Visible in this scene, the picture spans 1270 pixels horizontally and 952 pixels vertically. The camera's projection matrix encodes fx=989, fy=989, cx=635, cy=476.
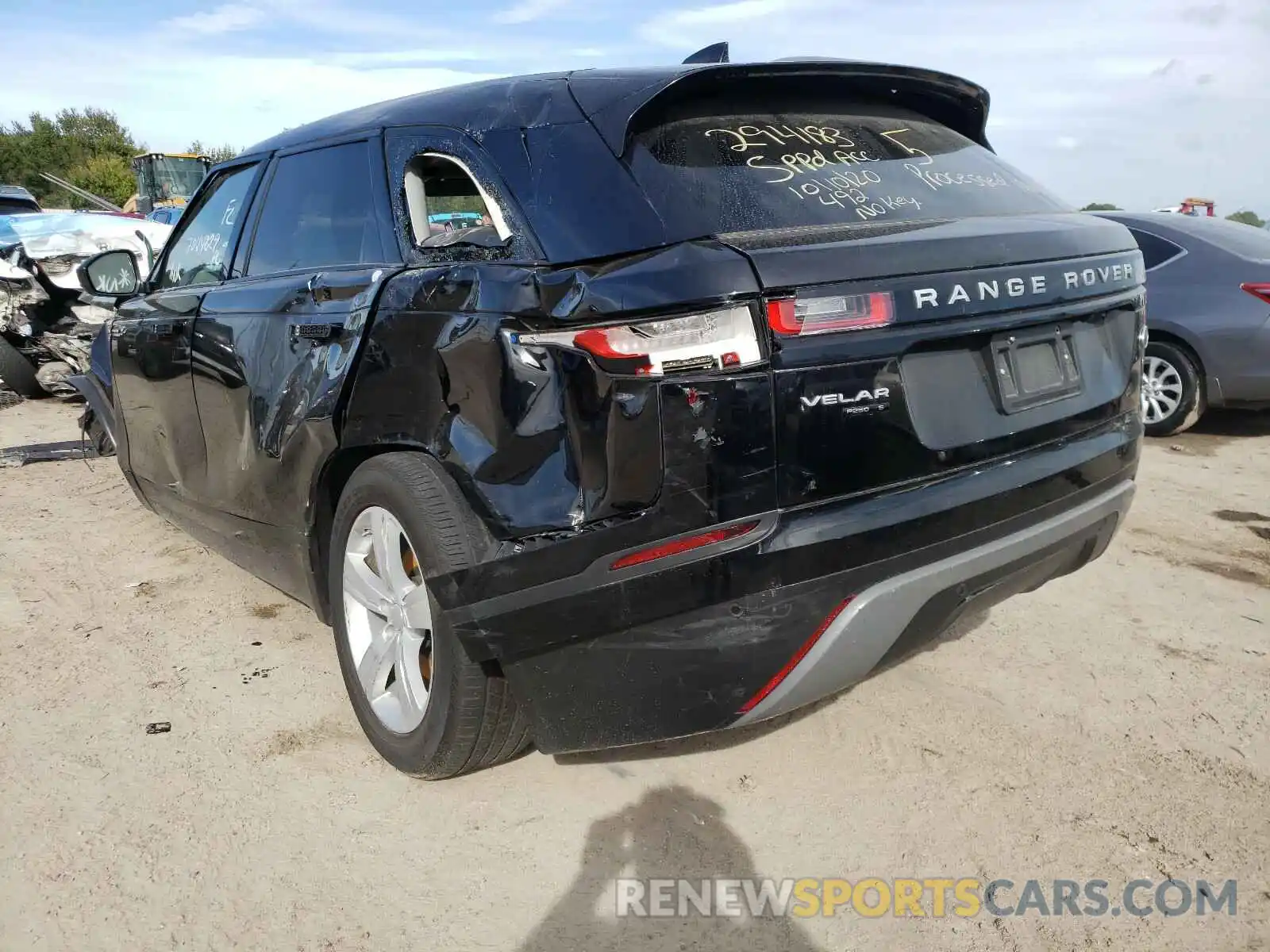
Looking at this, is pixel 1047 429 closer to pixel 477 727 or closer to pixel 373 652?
pixel 477 727

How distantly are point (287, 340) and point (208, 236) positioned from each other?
49.5 inches

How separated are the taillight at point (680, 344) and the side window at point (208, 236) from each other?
2186mm

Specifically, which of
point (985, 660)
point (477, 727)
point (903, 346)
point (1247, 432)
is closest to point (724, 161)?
point (903, 346)

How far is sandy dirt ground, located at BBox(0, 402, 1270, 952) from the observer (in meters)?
2.22

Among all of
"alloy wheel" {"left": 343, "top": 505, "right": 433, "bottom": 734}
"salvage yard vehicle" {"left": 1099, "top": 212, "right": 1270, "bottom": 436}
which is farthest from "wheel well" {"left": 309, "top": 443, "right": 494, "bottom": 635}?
"salvage yard vehicle" {"left": 1099, "top": 212, "right": 1270, "bottom": 436}

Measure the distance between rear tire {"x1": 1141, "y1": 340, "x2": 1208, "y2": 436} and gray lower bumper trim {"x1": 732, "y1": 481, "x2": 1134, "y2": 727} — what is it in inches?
202

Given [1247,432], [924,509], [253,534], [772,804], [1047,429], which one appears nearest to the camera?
[924,509]

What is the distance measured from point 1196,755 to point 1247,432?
507 cm

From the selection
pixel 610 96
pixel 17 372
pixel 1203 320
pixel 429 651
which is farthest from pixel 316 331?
pixel 17 372

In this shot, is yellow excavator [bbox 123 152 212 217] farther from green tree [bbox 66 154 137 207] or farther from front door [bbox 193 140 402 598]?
front door [bbox 193 140 402 598]

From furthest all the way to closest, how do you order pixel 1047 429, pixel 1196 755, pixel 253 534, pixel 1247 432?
1. pixel 1247 432
2. pixel 253 534
3. pixel 1196 755
4. pixel 1047 429

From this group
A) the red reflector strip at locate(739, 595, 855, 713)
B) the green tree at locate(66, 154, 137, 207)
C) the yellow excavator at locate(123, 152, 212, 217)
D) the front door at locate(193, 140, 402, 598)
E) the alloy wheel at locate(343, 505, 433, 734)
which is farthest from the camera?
the green tree at locate(66, 154, 137, 207)

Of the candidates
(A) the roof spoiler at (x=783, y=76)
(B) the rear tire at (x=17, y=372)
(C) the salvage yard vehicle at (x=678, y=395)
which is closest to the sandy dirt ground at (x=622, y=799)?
(C) the salvage yard vehicle at (x=678, y=395)

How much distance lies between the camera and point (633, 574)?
6.56 ft
